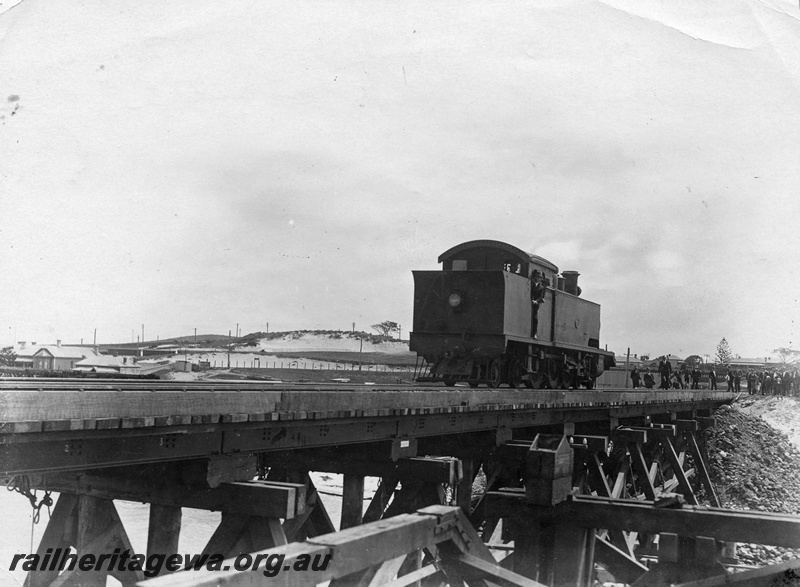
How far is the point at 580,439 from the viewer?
14398 mm

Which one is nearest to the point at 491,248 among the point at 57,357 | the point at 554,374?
the point at 554,374

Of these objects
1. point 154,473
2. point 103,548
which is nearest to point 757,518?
point 154,473

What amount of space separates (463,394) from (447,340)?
6940mm

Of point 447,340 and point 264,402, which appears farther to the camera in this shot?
point 447,340

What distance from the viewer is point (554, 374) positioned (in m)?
20.1

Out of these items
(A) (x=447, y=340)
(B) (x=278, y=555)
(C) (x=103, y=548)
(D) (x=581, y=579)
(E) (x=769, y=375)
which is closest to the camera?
(B) (x=278, y=555)

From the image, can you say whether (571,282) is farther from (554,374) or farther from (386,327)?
(386,327)

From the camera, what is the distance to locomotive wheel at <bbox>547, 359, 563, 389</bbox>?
765 inches

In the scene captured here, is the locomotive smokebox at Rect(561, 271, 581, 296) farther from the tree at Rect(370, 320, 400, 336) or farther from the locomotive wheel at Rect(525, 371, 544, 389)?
the tree at Rect(370, 320, 400, 336)

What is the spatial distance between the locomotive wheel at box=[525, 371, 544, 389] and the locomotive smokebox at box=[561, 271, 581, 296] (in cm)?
381

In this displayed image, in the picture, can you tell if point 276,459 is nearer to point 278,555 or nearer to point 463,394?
point 463,394

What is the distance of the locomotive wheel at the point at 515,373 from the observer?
17703 mm

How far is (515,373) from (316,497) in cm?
956

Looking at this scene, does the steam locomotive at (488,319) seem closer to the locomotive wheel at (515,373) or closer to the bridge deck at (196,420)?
the locomotive wheel at (515,373)
